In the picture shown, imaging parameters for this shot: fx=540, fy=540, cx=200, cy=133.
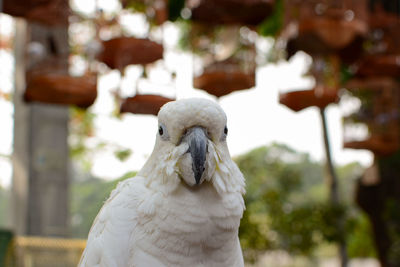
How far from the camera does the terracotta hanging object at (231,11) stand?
3.85 metres

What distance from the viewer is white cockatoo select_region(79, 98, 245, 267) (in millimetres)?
1381

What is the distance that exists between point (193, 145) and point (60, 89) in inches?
96.7

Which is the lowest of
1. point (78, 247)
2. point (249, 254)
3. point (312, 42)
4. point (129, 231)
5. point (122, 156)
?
point (249, 254)

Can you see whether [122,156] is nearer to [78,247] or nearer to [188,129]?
[78,247]

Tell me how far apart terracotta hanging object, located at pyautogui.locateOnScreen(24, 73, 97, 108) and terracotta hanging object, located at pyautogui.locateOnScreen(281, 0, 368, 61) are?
1.58 m

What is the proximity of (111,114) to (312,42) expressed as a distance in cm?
409

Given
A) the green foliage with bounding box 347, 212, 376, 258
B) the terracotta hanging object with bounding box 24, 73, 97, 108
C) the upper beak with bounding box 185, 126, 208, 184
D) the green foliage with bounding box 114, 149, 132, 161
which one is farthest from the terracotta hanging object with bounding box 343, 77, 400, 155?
the upper beak with bounding box 185, 126, 208, 184

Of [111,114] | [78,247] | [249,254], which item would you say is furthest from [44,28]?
[249,254]

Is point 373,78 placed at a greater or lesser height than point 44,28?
lesser

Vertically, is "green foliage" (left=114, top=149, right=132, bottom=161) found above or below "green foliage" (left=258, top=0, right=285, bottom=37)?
below

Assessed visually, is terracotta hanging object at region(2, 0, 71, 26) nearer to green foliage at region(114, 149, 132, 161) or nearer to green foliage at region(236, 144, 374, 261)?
green foliage at region(114, 149, 132, 161)

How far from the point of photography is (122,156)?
20.6ft

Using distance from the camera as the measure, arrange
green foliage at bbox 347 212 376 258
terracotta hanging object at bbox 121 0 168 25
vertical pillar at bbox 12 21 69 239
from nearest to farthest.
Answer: terracotta hanging object at bbox 121 0 168 25 < vertical pillar at bbox 12 21 69 239 < green foliage at bbox 347 212 376 258

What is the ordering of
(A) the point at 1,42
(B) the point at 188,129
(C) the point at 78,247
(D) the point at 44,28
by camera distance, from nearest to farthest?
(B) the point at 188,129
(C) the point at 78,247
(D) the point at 44,28
(A) the point at 1,42
